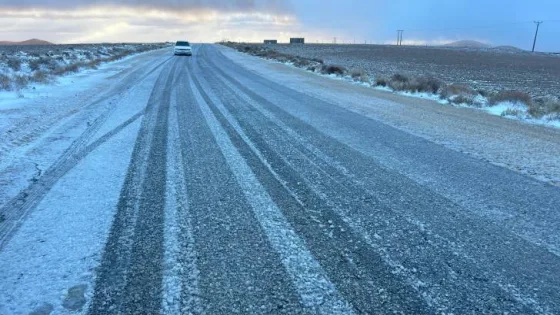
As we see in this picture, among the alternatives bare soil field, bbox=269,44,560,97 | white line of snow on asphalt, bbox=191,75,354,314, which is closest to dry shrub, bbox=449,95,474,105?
bare soil field, bbox=269,44,560,97

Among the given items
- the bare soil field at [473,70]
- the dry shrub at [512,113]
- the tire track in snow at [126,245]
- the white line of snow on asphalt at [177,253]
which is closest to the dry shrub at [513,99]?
the dry shrub at [512,113]

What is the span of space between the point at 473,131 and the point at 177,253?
7907 millimetres

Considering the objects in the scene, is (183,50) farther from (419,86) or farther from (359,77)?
(419,86)

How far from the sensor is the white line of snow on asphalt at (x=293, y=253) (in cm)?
299

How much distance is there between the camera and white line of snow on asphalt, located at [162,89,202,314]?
294cm

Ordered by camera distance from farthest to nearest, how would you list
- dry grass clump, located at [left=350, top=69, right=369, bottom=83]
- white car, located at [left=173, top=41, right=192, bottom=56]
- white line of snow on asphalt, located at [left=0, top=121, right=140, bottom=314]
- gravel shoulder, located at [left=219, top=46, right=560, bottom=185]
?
white car, located at [left=173, top=41, right=192, bottom=56], dry grass clump, located at [left=350, top=69, right=369, bottom=83], gravel shoulder, located at [left=219, top=46, right=560, bottom=185], white line of snow on asphalt, located at [left=0, top=121, right=140, bottom=314]

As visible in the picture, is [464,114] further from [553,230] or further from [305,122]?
[553,230]

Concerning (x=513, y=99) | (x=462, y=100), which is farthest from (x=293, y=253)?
(x=513, y=99)

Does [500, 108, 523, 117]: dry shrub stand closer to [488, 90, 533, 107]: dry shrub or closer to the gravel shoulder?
the gravel shoulder

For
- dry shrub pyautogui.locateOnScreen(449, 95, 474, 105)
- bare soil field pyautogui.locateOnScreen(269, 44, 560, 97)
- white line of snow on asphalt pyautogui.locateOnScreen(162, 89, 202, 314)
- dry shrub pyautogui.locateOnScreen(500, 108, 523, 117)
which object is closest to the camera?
white line of snow on asphalt pyautogui.locateOnScreen(162, 89, 202, 314)

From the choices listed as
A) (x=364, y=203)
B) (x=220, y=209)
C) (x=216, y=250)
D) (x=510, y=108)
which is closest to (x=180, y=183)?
(x=220, y=209)

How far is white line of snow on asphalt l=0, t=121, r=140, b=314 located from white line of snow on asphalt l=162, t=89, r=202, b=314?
1.87 ft

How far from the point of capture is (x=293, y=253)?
12.0 ft

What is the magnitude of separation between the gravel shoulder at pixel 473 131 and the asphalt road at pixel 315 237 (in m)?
0.58
